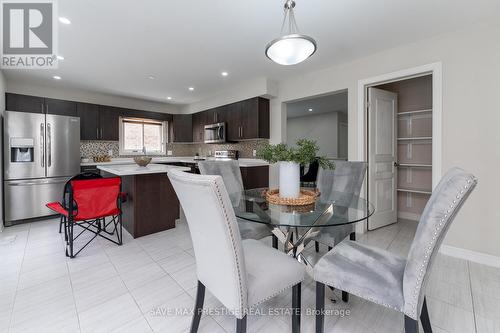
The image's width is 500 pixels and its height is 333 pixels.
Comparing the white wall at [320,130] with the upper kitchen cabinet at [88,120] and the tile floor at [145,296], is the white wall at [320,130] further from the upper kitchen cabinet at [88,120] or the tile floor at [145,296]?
the tile floor at [145,296]

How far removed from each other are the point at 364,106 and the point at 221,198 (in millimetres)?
3016

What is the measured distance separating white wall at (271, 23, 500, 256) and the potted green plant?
5.99 ft

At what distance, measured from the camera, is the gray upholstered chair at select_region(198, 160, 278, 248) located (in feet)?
6.47

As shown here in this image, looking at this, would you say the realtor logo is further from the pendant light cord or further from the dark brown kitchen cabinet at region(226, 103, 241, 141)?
the dark brown kitchen cabinet at region(226, 103, 241, 141)

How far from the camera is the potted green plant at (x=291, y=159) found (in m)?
1.74

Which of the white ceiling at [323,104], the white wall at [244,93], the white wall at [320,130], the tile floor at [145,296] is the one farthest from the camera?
the white wall at [320,130]

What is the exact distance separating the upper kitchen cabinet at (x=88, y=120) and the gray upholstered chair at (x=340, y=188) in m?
4.72

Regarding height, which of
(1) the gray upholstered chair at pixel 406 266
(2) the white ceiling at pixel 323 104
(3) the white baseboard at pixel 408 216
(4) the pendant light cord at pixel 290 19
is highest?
(2) the white ceiling at pixel 323 104

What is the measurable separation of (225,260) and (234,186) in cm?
142

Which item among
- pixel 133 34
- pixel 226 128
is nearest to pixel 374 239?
pixel 226 128

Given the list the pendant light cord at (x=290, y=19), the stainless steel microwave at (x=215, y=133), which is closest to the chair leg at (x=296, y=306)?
the pendant light cord at (x=290, y=19)

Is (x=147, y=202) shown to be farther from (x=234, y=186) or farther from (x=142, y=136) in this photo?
(x=142, y=136)

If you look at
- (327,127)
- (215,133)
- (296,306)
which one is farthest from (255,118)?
(327,127)

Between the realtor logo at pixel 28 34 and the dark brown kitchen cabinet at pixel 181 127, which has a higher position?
the realtor logo at pixel 28 34
